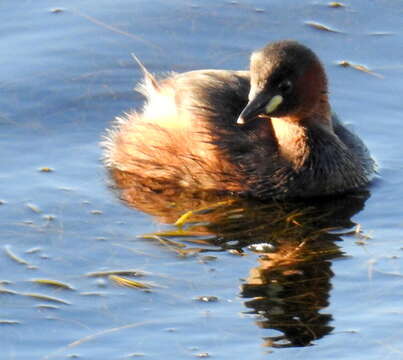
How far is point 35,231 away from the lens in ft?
30.5

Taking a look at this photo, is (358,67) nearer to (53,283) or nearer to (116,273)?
(116,273)

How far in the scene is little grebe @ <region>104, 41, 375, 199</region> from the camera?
9844 mm

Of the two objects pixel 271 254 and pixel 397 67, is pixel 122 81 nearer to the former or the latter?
pixel 397 67

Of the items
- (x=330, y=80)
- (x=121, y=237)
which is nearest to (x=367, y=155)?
(x=330, y=80)

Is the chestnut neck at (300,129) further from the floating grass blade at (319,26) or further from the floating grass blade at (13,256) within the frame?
the floating grass blade at (13,256)

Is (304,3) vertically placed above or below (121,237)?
above

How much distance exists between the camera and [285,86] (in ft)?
32.4

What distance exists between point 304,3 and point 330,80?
135 cm

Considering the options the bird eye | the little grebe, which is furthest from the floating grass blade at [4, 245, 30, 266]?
the bird eye

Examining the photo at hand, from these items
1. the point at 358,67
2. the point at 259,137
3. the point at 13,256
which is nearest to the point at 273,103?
the point at 259,137

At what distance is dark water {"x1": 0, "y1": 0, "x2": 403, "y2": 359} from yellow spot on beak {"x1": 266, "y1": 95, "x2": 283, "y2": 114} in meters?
0.68

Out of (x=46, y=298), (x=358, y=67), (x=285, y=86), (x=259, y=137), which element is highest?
(x=285, y=86)

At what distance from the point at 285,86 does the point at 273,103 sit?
0.52ft

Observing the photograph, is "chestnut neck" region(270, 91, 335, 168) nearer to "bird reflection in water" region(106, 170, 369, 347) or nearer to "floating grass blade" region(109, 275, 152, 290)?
"bird reflection in water" region(106, 170, 369, 347)
